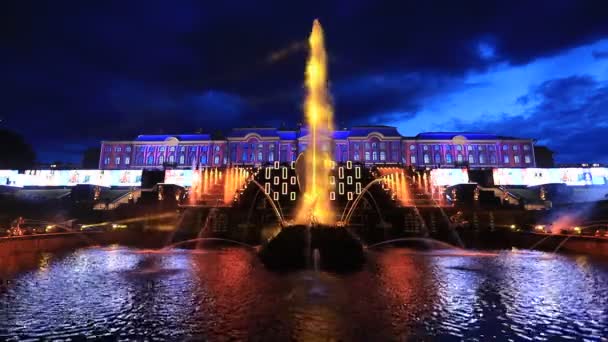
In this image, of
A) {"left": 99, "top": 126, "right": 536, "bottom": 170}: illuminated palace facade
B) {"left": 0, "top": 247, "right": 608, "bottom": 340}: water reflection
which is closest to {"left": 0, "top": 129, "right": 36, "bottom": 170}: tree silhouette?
{"left": 99, "top": 126, "right": 536, "bottom": 170}: illuminated palace facade

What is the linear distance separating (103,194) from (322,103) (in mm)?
62094

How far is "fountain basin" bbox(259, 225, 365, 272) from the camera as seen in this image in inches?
674

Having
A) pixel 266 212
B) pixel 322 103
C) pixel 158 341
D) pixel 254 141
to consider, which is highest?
pixel 254 141

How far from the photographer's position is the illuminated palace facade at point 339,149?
102438 millimetres

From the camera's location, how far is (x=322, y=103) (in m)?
26.3

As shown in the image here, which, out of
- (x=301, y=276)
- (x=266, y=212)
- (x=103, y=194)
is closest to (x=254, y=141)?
(x=103, y=194)

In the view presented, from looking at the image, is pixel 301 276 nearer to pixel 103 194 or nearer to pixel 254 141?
pixel 103 194

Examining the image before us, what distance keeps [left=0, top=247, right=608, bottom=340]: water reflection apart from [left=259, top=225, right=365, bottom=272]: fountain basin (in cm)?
177

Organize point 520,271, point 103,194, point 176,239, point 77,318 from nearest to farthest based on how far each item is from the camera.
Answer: point 77,318 → point 520,271 → point 176,239 → point 103,194

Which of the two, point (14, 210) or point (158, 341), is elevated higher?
point (14, 210)

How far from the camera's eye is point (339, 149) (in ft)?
339

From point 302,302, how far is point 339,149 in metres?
94.8

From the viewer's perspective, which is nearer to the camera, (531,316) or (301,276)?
(531,316)

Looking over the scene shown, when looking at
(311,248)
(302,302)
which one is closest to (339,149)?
(311,248)
